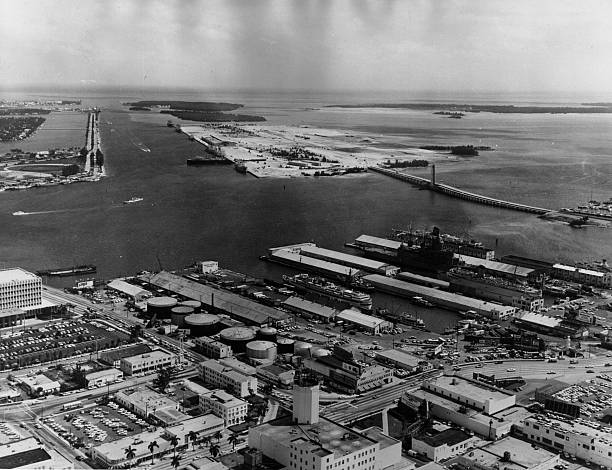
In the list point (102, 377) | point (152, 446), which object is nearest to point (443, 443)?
point (152, 446)

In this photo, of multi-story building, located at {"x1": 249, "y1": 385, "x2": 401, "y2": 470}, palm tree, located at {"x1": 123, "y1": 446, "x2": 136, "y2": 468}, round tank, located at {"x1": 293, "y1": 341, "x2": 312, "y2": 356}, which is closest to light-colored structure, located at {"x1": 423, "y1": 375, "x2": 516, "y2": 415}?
multi-story building, located at {"x1": 249, "y1": 385, "x2": 401, "y2": 470}

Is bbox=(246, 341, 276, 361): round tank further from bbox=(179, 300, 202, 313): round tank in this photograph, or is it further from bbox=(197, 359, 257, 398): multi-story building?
bbox=(179, 300, 202, 313): round tank

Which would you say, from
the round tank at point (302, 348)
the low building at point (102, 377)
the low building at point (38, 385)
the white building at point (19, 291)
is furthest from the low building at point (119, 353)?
the white building at point (19, 291)

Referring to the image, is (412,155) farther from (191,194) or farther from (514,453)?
(514,453)

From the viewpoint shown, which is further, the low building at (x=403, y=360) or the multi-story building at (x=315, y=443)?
the low building at (x=403, y=360)

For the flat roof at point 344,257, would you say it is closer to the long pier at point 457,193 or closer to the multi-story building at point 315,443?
the multi-story building at point 315,443

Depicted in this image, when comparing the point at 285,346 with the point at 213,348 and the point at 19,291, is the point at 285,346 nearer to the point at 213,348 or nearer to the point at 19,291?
the point at 213,348

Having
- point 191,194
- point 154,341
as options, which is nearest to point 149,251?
point 154,341
